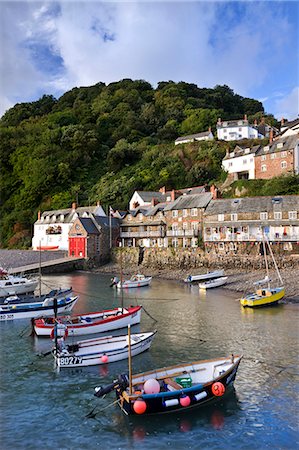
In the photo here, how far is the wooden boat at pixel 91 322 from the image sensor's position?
2366 centimetres

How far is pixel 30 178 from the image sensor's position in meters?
88.9

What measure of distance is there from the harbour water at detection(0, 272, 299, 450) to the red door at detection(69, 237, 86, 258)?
32.9 m

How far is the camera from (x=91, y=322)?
25.2 metres

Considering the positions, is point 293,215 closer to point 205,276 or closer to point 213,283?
point 205,276

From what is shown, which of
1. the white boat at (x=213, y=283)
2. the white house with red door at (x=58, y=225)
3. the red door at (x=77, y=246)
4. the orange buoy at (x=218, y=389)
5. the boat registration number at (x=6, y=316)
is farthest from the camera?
the white house with red door at (x=58, y=225)

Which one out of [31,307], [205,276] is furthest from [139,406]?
[205,276]

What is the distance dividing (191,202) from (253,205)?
1020 cm

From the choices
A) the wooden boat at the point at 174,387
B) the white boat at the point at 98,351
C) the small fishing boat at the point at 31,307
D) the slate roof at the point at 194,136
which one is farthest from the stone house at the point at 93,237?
the wooden boat at the point at 174,387

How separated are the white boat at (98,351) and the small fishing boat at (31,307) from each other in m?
8.84

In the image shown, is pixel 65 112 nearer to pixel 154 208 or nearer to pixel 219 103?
pixel 219 103

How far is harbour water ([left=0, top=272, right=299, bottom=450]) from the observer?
41.0 ft

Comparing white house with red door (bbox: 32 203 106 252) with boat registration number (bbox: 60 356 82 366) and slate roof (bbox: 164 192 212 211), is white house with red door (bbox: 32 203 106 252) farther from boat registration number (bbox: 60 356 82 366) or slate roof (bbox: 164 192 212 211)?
boat registration number (bbox: 60 356 82 366)

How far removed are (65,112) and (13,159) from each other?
25097mm

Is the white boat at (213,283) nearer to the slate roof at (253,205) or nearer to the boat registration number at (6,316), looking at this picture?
the slate roof at (253,205)
